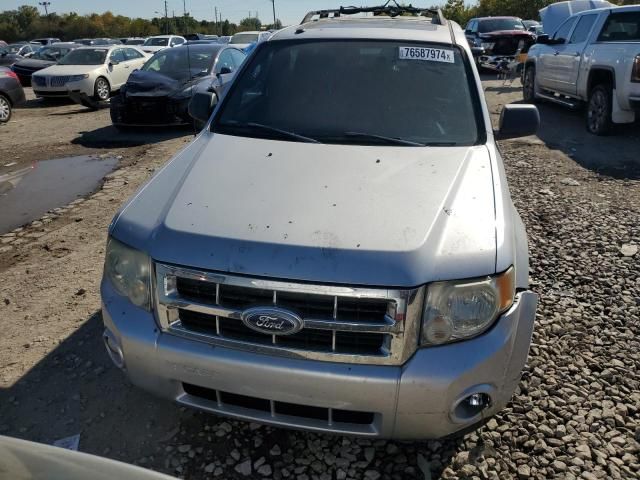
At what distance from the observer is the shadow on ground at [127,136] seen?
9.04 metres

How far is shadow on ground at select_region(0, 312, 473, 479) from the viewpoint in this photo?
2.42m

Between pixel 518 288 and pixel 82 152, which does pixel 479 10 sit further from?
pixel 518 288

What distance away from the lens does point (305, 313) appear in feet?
6.63

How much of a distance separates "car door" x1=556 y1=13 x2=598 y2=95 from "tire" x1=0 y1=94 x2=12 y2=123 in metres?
11.2

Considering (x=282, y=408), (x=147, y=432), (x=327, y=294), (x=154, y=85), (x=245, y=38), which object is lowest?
(x=147, y=432)

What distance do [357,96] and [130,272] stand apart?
176cm

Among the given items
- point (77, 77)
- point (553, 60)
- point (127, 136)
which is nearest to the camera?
point (127, 136)

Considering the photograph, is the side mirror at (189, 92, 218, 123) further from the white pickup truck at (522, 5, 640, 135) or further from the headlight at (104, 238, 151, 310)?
the white pickup truck at (522, 5, 640, 135)

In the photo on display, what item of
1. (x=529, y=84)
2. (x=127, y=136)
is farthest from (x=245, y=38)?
(x=127, y=136)

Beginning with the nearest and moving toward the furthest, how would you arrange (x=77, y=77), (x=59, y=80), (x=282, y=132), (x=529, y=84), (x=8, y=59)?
(x=282, y=132) < (x=529, y=84) < (x=77, y=77) < (x=59, y=80) < (x=8, y=59)

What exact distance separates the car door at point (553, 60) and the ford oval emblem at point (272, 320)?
31.1 feet

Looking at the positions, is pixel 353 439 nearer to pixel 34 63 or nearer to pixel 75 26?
pixel 34 63

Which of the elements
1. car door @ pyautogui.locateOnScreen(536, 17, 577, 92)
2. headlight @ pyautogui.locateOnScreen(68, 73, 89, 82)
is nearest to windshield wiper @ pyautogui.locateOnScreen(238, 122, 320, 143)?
car door @ pyautogui.locateOnScreen(536, 17, 577, 92)

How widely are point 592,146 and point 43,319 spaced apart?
784cm
